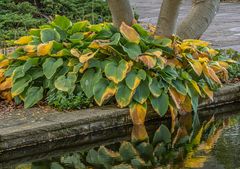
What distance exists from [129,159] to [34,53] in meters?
2.41

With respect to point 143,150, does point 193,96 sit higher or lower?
higher

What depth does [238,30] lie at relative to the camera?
1550 centimetres

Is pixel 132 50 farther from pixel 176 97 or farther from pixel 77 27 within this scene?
pixel 77 27

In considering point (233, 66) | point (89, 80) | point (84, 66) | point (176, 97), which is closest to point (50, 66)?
point (84, 66)

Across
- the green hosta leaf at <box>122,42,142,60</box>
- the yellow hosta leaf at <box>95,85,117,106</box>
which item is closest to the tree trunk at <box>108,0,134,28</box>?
the green hosta leaf at <box>122,42,142,60</box>

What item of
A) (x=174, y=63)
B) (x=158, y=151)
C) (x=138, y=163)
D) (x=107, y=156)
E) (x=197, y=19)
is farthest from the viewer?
(x=197, y=19)

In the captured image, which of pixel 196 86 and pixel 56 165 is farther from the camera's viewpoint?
pixel 196 86

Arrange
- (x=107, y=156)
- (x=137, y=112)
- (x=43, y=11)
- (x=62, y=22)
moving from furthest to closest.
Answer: (x=43, y=11)
(x=62, y=22)
(x=137, y=112)
(x=107, y=156)

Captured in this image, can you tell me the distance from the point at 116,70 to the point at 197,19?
2.22 meters

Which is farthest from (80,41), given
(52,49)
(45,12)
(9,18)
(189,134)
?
(45,12)

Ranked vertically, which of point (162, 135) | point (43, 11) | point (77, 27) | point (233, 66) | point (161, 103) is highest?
point (43, 11)

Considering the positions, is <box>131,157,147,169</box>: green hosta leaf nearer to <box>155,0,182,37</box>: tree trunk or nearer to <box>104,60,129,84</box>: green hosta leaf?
<box>104,60,129,84</box>: green hosta leaf

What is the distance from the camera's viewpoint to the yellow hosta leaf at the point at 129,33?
8.60 metres

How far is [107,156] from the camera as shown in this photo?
7.28m
